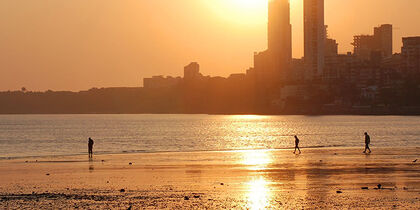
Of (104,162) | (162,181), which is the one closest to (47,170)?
(104,162)

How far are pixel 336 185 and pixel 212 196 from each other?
7226mm

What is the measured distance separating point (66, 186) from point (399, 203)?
16.7 meters

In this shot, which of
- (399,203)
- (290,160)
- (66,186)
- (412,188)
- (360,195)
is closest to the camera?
(399,203)

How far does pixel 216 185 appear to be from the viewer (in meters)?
37.1

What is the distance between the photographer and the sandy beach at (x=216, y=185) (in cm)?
3067

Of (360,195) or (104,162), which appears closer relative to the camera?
(360,195)

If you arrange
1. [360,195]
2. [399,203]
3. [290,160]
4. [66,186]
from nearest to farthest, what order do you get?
[399,203], [360,195], [66,186], [290,160]

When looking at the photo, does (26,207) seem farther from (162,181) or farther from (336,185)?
(336,185)

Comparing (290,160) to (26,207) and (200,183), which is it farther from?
(26,207)

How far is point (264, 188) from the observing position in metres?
35.5

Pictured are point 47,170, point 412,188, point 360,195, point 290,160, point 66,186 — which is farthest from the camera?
point 290,160

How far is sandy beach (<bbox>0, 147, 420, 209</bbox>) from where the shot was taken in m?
30.7

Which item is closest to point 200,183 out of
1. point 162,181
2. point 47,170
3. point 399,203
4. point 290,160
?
point 162,181

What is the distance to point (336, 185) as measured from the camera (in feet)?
120
